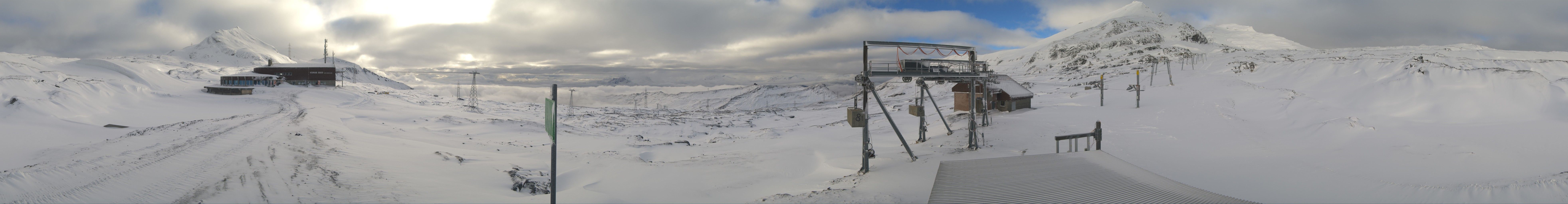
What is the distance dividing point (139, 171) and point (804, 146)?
76.6 feet

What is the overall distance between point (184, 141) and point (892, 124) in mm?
29995

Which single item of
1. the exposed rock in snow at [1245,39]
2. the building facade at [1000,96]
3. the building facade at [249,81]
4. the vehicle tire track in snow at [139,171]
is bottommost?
the vehicle tire track in snow at [139,171]

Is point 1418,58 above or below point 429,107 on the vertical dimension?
above

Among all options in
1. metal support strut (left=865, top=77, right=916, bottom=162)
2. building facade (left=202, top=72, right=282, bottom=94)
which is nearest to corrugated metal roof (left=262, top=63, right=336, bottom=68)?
building facade (left=202, top=72, right=282, bottom=94)

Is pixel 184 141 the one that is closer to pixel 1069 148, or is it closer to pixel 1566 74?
pixel 1069 148

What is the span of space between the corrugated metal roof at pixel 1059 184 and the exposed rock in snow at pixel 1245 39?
5606 inches

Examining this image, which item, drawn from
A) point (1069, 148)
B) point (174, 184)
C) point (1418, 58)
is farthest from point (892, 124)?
point (1418, 58)

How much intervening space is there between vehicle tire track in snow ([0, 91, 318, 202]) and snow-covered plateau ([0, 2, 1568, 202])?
0.09m

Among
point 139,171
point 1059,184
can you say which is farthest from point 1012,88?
point 139,171

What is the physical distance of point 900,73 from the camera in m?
17.6

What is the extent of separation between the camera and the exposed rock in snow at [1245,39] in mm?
132000

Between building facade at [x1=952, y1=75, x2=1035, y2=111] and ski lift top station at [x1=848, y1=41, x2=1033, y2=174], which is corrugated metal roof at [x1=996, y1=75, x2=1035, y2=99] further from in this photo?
ski lift top station at [x1=848, y1=41, x2=1033, y2=174]

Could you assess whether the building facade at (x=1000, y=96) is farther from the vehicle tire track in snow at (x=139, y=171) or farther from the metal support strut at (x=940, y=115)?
the vehicle tire track in snow at (x=139, y=171)

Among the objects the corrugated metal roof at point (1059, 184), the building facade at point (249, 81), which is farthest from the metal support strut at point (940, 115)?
the building facade at point (249, 81)
